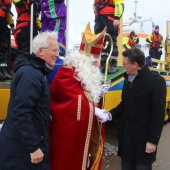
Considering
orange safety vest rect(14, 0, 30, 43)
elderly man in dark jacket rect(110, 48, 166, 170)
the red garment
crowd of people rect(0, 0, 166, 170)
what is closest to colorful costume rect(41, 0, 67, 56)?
orange safety vest rect(14, 0, 30, 43)

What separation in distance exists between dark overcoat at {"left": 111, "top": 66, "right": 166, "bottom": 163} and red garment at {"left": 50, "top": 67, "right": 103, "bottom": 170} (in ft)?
1.92

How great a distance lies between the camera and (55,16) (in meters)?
4.66

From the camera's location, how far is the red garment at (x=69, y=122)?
2658mm

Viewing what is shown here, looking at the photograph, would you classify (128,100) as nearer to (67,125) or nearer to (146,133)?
(146,133)

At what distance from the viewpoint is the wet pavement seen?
496 centimetres

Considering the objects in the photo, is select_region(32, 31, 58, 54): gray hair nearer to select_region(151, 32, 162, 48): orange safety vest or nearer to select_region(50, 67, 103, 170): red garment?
select_region(50, 67, 103, 170): red garment

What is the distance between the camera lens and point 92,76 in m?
2.88

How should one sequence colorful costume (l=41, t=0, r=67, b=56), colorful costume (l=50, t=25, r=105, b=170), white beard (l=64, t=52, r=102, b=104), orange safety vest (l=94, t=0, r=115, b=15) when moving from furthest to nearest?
1. orange safety vest (l=94, t=0, r=115, b=15)
2. colorful costume (l=41, t=0, r=67, b=56)
3. white beard (l=64, t=52, r=102, b=104)
4. colorful costume (l=50, t=25, r=105, b=170)

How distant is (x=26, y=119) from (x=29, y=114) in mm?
42

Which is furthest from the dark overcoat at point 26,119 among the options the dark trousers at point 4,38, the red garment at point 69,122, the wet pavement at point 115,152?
the wet pavement at point 115,152

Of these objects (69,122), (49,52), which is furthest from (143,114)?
(49,52)

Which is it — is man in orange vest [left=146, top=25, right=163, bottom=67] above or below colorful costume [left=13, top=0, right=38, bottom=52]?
below

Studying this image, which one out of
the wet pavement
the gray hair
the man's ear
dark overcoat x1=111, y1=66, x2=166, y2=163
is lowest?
the wet pavement

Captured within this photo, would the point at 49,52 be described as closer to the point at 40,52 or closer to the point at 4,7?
the point at 40,52
